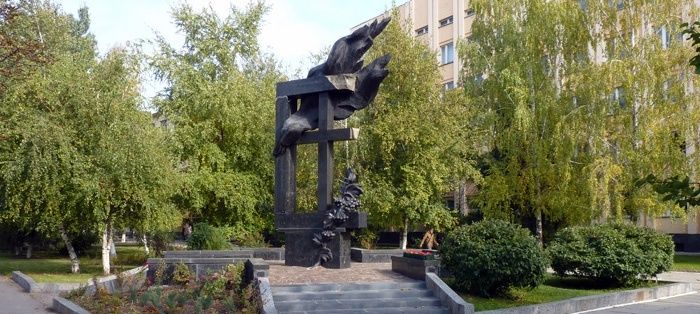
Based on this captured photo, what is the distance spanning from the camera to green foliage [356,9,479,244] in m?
26.0

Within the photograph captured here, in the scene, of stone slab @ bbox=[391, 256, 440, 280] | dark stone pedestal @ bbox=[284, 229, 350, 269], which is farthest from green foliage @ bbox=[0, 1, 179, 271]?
stone slab @ bbox=[391, 256, 440, 280]

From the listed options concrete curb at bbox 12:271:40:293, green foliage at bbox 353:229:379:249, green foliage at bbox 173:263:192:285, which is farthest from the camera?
green foliage at bbox 353:229:379:249

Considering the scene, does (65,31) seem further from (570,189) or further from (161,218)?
(570,189)

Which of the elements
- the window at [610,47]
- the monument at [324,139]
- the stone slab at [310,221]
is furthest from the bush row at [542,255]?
the window at [610,47]

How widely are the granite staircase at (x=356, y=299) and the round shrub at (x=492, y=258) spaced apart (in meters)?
Result: 0.92

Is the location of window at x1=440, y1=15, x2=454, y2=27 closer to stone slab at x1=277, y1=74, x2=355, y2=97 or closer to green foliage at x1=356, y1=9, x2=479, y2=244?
green foliage at x1=356, y1=9, x2=479, y2=244

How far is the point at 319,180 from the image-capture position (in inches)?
624

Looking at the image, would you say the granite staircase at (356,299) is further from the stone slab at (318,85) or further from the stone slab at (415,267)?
the stone slab at (318,85)

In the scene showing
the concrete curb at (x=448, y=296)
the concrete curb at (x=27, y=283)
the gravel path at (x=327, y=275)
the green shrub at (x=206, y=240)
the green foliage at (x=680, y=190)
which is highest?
the green foliage at (x=680, y=190)

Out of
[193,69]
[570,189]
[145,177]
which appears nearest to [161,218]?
[145,177]

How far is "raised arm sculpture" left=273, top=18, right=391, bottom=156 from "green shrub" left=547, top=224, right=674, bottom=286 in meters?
5.81

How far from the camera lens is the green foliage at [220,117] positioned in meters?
24.7

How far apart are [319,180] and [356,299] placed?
4171mm

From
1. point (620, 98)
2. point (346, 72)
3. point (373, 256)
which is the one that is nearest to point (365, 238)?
point (373, 256)
